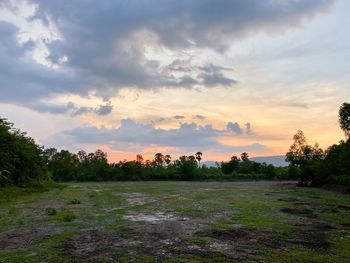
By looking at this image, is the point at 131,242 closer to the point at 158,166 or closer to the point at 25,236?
the point at 25,236

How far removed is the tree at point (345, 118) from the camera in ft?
181

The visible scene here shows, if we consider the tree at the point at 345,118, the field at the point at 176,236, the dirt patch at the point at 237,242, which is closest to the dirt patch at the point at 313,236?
the field at the point at 176,236

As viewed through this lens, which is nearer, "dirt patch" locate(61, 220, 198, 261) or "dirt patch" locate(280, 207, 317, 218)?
"dirt patch" locate(61, 220, 198, 261)

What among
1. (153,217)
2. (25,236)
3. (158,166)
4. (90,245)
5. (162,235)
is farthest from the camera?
(158,166)

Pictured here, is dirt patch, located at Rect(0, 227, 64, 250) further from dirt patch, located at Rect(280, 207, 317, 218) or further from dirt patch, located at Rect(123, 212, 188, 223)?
dirt patch, located at Rect(280, 207, 317, 218)

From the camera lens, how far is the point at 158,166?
113m

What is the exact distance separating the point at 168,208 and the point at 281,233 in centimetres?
1154

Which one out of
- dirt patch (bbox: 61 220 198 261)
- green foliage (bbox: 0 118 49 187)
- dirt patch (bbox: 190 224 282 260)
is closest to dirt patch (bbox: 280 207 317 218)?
dirt patch (bbox: 190 224 282 260)

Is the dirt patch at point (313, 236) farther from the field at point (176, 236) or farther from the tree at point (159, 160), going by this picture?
the tree at point (159, 160)

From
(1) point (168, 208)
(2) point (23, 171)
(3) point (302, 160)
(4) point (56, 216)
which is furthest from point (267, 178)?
(4) point (56, 216)

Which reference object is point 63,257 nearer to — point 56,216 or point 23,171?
point 56,216

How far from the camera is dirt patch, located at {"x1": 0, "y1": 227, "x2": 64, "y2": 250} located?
14.2 metres

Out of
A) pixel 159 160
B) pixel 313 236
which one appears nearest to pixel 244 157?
pixel 159 160

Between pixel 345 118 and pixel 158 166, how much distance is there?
64601 mm
